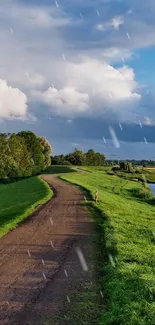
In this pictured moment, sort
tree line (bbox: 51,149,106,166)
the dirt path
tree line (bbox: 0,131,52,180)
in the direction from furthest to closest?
tree line (bbox: 51,149,106,166) → tree line (bbox: 0,131,52,180) → the dirt path

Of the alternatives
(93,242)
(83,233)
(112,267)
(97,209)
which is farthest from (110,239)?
(97,209)

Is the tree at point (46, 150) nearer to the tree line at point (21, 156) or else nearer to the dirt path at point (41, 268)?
the tree line at point (21, 156)

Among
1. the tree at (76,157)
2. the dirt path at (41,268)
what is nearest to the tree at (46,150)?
the tree at (76,157)

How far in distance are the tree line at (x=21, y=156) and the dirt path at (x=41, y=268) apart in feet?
213

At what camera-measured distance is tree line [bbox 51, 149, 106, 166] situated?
155 metres

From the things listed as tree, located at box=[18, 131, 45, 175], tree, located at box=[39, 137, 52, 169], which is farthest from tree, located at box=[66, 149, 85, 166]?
tree, located at box=[18, 131, 45, 175]

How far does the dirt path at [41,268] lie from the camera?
32.9ft

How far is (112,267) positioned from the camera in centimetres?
1341

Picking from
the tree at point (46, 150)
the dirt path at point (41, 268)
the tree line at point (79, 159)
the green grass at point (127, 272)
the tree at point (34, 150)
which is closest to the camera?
the green grass at point (127, 272)

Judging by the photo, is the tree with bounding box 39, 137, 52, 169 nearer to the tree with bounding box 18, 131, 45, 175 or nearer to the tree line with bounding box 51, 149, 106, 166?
the tree with bounding box 18, 131, 45, 175

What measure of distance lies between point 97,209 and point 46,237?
35.5ft

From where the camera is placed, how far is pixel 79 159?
16288cm

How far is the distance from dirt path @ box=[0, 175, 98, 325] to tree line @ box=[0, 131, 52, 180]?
213ft

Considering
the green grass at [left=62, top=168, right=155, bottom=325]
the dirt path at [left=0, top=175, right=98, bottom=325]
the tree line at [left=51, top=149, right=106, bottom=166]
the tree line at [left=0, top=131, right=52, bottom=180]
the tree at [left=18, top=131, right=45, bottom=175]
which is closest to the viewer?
the green grass at [left=62, top=168, right=155, bottom=325]
